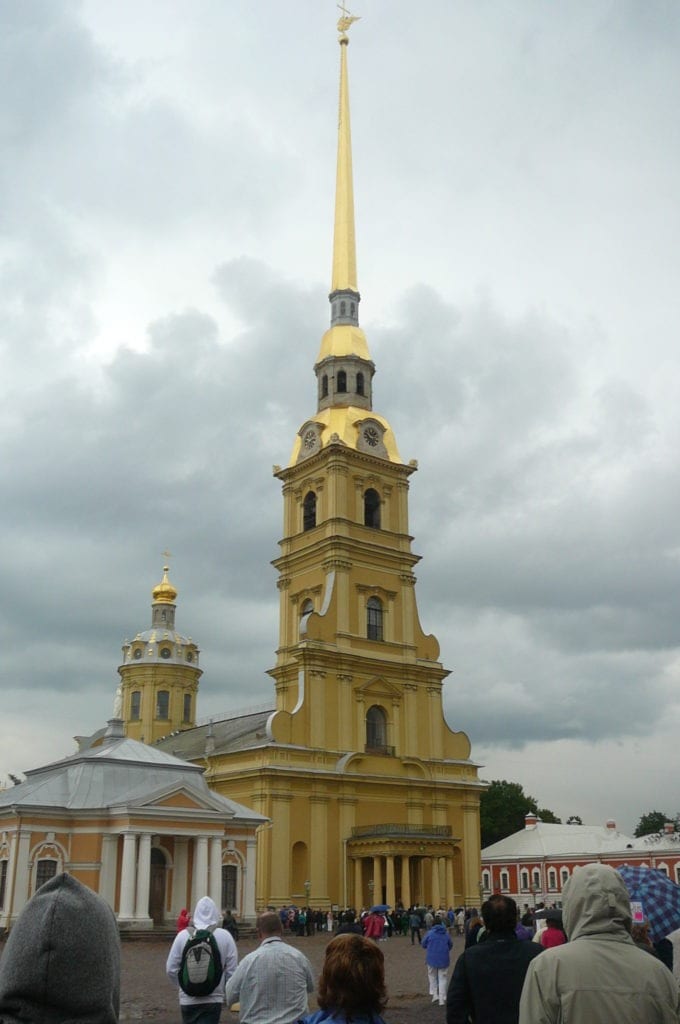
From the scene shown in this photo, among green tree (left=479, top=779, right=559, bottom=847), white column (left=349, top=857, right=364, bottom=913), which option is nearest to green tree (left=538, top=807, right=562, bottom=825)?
green tree (left=479, top=779, right=559, bottom=847)

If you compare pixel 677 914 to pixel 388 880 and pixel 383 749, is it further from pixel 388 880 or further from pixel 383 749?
pixel 383 749

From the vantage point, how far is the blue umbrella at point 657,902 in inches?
357

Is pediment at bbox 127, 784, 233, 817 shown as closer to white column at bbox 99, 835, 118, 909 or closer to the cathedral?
white column at bbox 99, 835, 118, 909

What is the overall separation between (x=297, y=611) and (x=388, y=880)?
14.9 metres

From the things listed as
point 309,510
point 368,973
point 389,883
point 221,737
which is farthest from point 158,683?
point 368,973

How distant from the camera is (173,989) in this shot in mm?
19422

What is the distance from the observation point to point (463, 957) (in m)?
6.44

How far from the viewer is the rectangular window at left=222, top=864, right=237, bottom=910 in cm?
3866

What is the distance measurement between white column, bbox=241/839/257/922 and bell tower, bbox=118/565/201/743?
33884 millimetres

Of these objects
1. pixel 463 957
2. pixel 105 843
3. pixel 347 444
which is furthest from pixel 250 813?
pixel 463 957

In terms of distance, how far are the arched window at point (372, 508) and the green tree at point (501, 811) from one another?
117 feet

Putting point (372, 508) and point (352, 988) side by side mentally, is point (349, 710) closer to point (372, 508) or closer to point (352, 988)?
point (372, 508)

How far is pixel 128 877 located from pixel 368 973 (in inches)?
1304

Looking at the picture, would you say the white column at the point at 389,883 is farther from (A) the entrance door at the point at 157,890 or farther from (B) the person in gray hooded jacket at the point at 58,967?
(B) the person in gray hooded jacket at the point at 58,967
